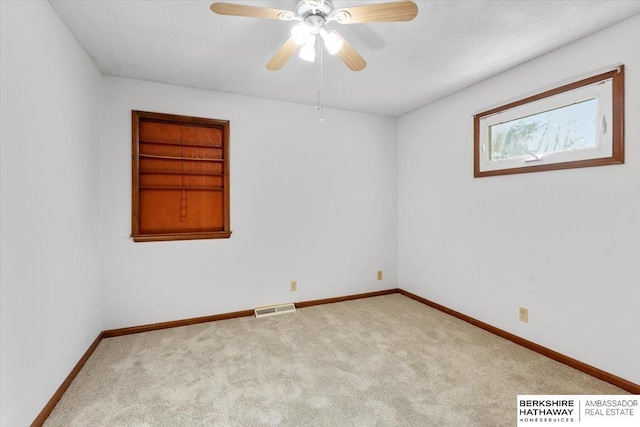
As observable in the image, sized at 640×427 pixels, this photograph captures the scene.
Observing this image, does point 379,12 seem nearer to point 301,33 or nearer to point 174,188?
point 301,33

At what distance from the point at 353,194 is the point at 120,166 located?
2668 mm

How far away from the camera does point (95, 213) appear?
2629 millimetres

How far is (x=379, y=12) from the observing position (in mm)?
1495

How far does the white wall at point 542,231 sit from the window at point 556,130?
72mm

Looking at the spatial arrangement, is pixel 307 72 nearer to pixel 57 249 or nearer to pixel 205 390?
pixel 57 249

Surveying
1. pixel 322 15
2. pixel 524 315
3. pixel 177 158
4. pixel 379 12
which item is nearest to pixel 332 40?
pixel 322 15

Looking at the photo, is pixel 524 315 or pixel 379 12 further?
pixel 524 315

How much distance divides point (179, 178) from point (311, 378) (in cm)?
234

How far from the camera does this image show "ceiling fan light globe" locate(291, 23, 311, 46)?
1.64 metres

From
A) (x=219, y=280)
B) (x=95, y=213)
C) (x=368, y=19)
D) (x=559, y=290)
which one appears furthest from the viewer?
(x=219, y=280)

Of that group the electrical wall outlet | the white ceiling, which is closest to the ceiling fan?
the white ceiling

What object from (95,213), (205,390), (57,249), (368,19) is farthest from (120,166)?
→ (368,19)

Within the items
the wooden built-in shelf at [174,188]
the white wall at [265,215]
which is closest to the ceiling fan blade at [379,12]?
the white wall at [265,215]

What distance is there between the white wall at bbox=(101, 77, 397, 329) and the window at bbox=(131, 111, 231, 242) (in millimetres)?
89
